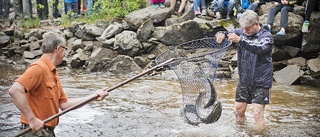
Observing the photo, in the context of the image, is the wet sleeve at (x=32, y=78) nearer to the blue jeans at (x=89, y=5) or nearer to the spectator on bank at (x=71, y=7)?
the blue jeans at (x=89, y=5)

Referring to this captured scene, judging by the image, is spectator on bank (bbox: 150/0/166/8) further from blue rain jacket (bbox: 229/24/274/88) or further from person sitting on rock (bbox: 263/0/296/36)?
blue rain jacket (bbox: 229/24/274/88)

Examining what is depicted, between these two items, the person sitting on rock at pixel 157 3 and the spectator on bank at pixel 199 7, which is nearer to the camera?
the spectator on bank at pixel 199 7

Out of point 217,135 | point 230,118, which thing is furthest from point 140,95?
point 217,135

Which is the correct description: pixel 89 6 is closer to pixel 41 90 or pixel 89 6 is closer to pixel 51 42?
pixel 51 42

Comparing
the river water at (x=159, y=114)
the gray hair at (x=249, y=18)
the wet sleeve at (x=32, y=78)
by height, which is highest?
the gray hair at (x=249, y=18)

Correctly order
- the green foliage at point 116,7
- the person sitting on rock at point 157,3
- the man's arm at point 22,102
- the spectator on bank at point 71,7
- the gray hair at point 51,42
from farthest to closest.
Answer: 1. the spectator on bank at point 71,7
2. the green foliage at point 116,7
3. the person sitting on rock at point 157,3
4. the gray hair at point 51,42
5. the man's arm at point 22,102

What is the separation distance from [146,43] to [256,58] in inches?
309

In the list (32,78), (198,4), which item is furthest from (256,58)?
(198,4)

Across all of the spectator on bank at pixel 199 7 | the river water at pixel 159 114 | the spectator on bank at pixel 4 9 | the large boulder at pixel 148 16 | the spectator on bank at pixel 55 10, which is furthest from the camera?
the spectator on bank at pixel 55 10

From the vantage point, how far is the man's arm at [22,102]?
3.31 metres

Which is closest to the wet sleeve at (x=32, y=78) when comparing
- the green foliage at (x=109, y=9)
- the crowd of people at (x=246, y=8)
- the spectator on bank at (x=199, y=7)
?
the crowd of people at (x=246, y=8)

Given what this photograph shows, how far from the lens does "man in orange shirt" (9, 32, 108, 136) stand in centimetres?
335

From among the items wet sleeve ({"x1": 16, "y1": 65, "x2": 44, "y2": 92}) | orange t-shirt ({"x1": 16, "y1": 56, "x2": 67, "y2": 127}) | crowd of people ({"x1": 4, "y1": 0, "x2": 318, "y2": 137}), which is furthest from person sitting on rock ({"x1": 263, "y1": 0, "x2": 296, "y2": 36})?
wet sleeve ({"x1": 16, "y1": 65, "x2": 44, "y2": 92})

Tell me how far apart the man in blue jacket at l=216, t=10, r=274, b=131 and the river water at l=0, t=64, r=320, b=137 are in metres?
0.66
